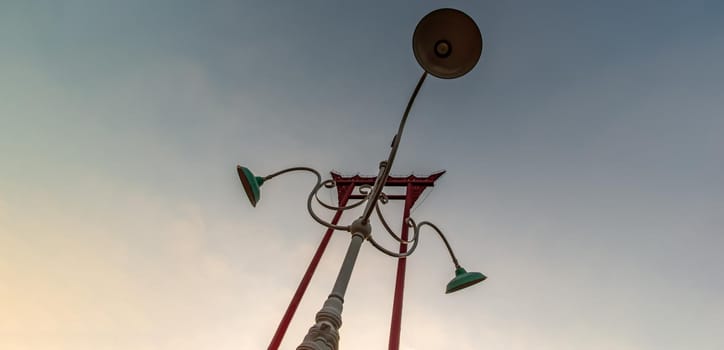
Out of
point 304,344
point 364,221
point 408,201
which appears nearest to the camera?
point 304,344

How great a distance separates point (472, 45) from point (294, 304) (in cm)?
579

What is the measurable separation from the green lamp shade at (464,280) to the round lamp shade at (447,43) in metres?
2.30

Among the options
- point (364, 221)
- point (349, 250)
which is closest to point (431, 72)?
point (364, 221)

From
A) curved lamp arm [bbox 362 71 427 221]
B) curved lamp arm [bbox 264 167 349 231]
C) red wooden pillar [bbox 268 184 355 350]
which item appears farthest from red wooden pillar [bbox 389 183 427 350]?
curved lamp arm [bbox 362 71 427 221]

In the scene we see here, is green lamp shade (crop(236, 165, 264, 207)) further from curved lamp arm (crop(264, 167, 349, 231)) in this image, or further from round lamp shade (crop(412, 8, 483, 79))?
round lamp shade (crop(412, 8, 483, 79))

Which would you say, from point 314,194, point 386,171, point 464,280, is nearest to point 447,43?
point 386,171

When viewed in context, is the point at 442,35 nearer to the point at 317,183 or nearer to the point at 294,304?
the point at 317,183

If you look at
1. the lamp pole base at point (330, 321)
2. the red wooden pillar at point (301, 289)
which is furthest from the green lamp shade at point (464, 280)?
the red wooden pillar at point (301, 289)

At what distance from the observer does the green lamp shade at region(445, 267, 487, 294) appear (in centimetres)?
435

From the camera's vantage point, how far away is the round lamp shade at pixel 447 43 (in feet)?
10.1

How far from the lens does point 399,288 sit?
7180mm

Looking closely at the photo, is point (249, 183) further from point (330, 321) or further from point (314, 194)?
point (330, 321)

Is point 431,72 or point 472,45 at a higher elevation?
point 472,45

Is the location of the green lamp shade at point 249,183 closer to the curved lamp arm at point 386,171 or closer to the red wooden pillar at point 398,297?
the curved lamp arm at point 386,171
